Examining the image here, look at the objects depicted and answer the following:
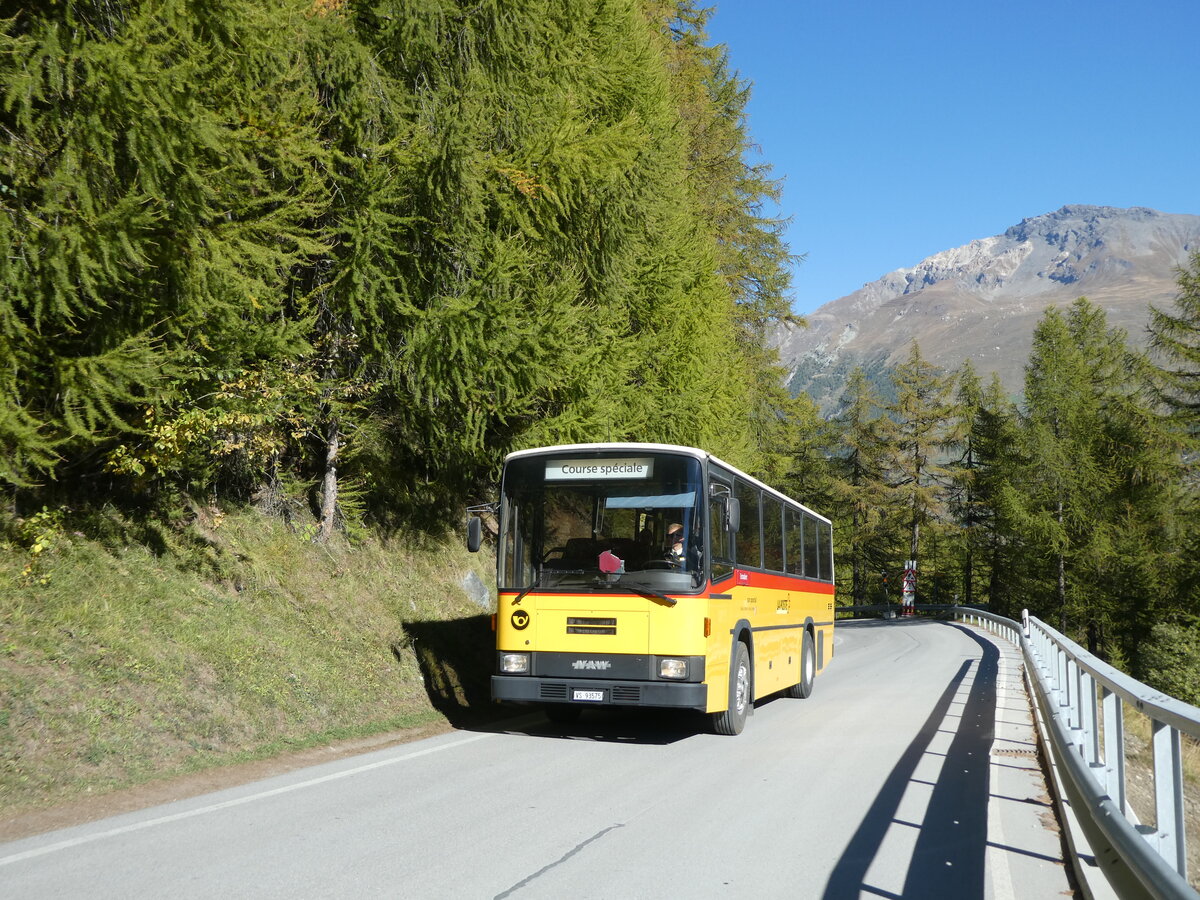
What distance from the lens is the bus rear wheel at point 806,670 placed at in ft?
50.3

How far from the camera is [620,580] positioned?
1009 centimetres

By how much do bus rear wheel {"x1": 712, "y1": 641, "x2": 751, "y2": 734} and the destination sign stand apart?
2.42 metres

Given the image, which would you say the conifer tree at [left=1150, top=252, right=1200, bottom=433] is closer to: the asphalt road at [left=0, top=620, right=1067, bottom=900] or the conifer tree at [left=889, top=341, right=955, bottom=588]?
the conifer tree at [left=889, top=341, right=955, bottom=588]

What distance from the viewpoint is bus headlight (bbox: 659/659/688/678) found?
32.1 feet

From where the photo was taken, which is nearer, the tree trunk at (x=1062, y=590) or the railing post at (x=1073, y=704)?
the railing post at (x=1073, y=704)

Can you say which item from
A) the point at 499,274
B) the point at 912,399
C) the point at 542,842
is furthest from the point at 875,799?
the point at 912,399

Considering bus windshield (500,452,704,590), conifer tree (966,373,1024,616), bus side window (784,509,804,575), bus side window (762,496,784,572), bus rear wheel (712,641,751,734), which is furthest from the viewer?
conifer tree (966,373,1024,616)

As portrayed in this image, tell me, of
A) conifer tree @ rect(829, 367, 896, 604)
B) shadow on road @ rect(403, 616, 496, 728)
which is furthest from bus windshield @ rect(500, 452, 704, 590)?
conifer tree @ rect(829, 367, 896, 604)

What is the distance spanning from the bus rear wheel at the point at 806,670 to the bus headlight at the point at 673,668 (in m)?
5.97

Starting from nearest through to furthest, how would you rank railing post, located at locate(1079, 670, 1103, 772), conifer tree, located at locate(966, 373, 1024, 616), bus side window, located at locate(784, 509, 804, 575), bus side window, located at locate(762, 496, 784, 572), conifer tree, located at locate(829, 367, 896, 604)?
1. railing post, located at locate(1079, 670, 1103, 772)
2. bus side window, located at locate(762, 496, 784, 572)
3. bus side window, located at locate(784, 509, 804, 575)
4. conifer tree, located at locate(966, 373, 1024, 616)
5. conifer tree, located at locate(829, 367, 896, 604)

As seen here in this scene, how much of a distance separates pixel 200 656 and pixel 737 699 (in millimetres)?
5784

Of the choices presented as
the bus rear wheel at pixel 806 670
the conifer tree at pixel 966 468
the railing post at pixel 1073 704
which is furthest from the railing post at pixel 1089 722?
the conifer tree at pixel 966 468

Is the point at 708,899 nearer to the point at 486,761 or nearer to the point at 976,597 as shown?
the point at 486,761

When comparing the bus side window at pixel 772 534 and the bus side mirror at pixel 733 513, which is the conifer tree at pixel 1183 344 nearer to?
the bus side window at pixel 772 534
